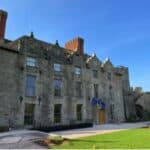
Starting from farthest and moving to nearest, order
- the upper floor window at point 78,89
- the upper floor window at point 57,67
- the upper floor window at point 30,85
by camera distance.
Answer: the upper floor window at point 78,89
the upper floor window at point 57,67
the upper floor window at point 30,85

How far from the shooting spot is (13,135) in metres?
11.0

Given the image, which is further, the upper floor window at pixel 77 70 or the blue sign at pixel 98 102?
the blue sign at pixel 98 102

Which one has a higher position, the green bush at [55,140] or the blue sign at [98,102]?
the blue sign at [98,102]

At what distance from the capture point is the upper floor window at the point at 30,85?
945 inches

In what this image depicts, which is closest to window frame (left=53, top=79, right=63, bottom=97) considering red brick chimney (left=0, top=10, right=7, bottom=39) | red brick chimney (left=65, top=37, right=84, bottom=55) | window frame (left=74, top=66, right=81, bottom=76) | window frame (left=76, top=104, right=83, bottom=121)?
window frame (left=74, top=66, right=81, bottom=76)

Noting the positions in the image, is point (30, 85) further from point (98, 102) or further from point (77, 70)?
point (98, 102)

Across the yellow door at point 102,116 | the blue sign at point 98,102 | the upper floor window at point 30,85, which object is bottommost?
the yellow door at point 102,116

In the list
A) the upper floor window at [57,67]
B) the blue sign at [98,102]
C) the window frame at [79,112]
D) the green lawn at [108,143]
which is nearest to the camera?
the green lawn at [108,143]

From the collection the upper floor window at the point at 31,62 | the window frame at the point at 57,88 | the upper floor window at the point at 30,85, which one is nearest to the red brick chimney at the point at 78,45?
the window frame at the point at 57,88

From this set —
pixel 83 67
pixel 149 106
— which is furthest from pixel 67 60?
pixel 149 106

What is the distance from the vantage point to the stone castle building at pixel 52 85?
22.7 meters

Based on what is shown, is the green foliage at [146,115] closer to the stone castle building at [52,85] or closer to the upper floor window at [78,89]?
the stone castle building at [52,85]

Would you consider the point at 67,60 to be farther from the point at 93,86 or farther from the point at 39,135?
the point at 39,135

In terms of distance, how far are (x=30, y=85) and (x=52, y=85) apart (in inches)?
123
